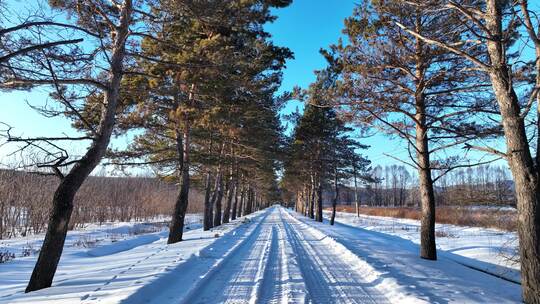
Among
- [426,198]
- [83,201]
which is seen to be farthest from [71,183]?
[83,201]

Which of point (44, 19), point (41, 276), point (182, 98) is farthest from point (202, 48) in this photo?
→ point (41, 276)

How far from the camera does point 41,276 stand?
6.38 m

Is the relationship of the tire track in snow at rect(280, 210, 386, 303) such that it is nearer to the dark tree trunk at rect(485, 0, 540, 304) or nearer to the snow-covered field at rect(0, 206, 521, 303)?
the snow-covered field at rect(0, 206, 521, 303)

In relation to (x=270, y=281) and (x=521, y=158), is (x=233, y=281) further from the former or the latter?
(x=521, y=158)

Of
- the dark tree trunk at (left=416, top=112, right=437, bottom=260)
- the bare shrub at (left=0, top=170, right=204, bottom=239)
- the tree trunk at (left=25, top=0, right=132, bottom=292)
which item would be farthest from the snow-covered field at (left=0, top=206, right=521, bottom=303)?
the bare shrub at (left=0, top=170, right=204, bottom=239)

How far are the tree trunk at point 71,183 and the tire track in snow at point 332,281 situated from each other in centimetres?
475

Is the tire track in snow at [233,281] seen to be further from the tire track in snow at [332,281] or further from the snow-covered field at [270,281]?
the tire track in snow at [332,281]

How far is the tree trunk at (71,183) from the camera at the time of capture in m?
6.46

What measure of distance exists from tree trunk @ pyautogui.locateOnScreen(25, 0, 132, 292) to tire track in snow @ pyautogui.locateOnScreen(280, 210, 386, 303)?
15.6 ft

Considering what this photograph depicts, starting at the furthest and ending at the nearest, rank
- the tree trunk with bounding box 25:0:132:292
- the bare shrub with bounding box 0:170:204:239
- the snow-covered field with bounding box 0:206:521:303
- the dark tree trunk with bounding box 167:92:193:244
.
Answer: the bare shrub with bounding box 0:170:204:239, the dark tree trunk with bounding box 167:92:193:244, the tree trunk with bounding box 25:0:132:292, the snow-covered field with bounding box 0:206:521:303

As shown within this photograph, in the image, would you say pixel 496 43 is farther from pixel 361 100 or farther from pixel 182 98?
pixel 182 98

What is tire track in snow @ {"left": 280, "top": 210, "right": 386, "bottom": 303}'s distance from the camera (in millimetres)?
5590

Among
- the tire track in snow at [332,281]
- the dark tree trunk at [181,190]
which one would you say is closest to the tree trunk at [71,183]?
the tire track in snow at [332,281]

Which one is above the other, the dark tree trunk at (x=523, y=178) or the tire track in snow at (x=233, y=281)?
the dark tree trunk at (x=523, y=178)
